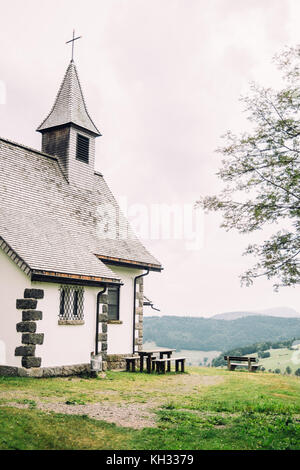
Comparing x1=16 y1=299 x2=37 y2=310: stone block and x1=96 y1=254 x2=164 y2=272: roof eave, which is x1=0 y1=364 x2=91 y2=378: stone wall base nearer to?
x1=16 y1=299 x2=37 y2=310: stone block

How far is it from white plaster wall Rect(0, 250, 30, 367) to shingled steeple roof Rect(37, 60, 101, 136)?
9671 mm

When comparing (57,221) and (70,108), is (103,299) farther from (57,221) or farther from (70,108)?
(70,108)

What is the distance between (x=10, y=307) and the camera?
1422 centimetres

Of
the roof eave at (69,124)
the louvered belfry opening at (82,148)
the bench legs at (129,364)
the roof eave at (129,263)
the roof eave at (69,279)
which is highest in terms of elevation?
the roof eave at (69,124)

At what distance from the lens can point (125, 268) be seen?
19.9 metres

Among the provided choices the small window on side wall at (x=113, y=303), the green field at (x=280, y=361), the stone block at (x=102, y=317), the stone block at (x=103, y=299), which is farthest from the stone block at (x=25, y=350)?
the green field at (x=280, y=361)

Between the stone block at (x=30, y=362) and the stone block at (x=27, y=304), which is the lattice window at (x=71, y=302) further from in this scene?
the stone block at (x=30, y=362)

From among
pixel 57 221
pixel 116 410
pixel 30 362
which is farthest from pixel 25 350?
pixel 57 221

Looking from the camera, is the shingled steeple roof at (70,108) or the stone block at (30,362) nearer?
the stone block at (30,362)

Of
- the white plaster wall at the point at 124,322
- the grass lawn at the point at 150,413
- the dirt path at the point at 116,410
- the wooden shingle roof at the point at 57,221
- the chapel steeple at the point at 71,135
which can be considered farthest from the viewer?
the chapel steeple at the point at 71,135

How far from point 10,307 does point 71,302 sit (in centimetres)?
225

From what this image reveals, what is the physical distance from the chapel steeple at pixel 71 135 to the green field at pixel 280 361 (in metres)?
16.8

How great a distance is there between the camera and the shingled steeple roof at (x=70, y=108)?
72.0ft
